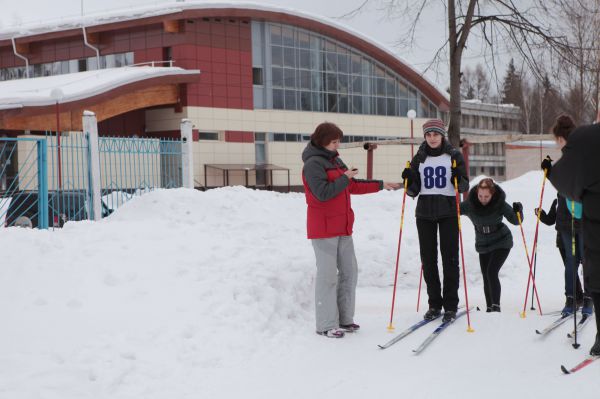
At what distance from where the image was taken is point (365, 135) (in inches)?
1544

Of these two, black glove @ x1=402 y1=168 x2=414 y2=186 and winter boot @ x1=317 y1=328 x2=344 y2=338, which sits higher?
black glove @ x1=402 y1=168 x2=414 y2=186

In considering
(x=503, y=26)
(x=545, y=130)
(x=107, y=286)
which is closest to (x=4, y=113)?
(x=503, y=26)

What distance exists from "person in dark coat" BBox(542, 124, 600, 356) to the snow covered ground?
79 centimetres

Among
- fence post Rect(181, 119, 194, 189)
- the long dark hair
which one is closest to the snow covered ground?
the long dark hair

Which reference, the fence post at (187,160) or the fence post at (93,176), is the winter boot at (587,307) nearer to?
the fence post at (93,176)

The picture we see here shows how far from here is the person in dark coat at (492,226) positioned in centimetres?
667

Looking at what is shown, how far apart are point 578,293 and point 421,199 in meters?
2.00

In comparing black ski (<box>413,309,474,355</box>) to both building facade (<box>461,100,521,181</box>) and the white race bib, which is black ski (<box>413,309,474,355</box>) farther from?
building facade (<box>461,100,521,181</box>)

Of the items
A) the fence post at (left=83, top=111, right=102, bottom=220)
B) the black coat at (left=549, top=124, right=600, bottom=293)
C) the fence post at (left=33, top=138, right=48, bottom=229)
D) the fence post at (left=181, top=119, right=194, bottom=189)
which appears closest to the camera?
the black coat at (left=549, top=124, right=600, bottom=293)

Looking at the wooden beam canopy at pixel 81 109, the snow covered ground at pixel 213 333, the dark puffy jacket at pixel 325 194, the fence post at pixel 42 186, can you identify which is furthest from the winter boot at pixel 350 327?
the wooden beam canopy at pixel 81 109

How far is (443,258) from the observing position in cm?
632

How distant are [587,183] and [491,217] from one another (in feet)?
8.00

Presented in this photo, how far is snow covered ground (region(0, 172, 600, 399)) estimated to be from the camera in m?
4.68

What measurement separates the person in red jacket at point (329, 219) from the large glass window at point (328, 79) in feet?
96.8
